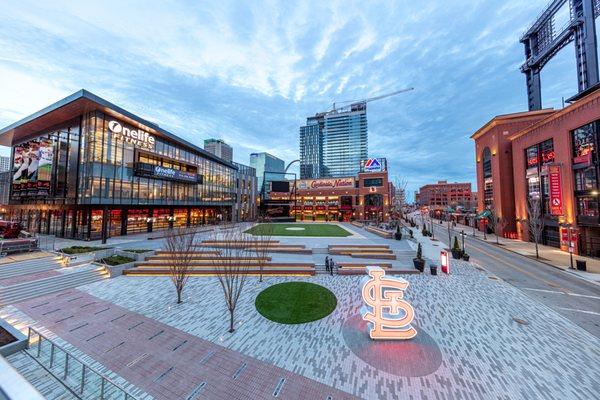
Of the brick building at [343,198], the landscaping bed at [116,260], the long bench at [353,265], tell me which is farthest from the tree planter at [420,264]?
the brick building at [343,198]

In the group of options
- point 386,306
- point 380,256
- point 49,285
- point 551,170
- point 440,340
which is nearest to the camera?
point 440,340

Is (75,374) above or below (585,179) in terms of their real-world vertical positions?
below

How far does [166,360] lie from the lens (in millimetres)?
8977

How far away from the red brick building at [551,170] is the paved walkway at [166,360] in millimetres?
A: 33446

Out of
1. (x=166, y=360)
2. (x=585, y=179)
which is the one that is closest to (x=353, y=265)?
(x=166, y=360)

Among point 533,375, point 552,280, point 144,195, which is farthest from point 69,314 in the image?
point 552,280

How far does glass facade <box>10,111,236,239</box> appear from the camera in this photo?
30.6m

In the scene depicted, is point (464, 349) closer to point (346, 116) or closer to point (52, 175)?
point (52, 175)

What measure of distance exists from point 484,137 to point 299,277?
53597mm

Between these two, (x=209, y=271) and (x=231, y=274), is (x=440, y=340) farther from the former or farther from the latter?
(x=209, y=271)

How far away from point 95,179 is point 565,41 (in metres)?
81.3

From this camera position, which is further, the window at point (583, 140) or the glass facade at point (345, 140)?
the glass facade at point (345, 140)

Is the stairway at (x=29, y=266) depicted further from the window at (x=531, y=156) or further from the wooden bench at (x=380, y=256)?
the window at (x=531, y=156)

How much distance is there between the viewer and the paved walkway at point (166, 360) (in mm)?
7582
